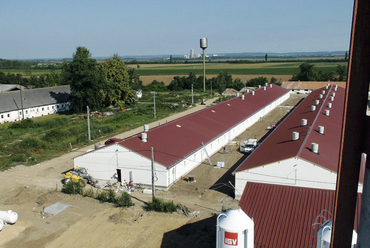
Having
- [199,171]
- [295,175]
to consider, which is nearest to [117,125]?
[199,171]

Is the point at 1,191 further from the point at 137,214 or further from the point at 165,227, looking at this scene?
the point at 165,227

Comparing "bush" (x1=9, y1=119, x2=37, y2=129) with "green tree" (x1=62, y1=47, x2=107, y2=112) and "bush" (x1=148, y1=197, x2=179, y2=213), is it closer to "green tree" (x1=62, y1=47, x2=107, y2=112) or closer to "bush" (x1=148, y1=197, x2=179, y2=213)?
"green tree" (x1=62, y1=47, x2=107, y2=112)

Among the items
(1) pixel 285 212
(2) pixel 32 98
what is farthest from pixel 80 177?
(2) pixel 32 98

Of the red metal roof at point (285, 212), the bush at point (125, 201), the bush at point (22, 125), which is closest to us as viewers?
the red metal roof at point (285, 212)

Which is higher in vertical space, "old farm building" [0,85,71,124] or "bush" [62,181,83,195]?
"old farm building" [0,85,71,124]

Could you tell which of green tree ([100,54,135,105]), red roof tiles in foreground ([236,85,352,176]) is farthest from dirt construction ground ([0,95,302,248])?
green tree ([100,54,135,105])

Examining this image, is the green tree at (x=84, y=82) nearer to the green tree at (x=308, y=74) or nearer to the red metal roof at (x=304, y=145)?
the red metal roof at (x=304, y=145)

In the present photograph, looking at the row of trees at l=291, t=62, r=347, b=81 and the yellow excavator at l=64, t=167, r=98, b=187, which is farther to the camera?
the row of trees at l=291, t=62, r=347, b=81

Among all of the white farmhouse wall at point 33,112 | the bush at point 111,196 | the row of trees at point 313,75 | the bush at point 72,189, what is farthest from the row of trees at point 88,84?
the row of trees at point 313,75
